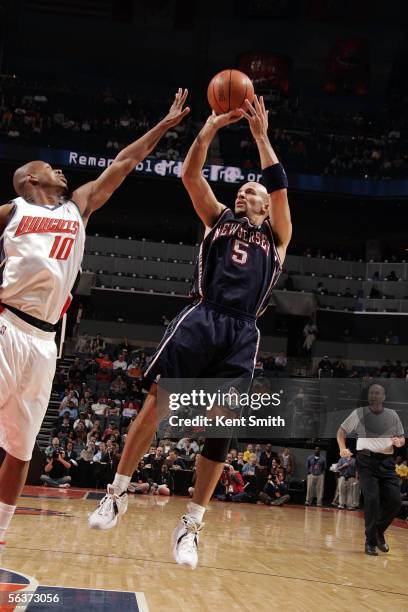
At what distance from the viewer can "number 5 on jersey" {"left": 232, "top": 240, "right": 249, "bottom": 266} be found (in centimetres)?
524

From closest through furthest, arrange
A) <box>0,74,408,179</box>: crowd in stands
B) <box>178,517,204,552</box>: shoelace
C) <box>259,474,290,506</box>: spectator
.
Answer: <box>178,517,204,552</box>: shoelace
<box>259,474,290,506</box>: spectator
<box>0,74,408,179</box>: crowd in stands

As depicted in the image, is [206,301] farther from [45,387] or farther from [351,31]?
[351,31]

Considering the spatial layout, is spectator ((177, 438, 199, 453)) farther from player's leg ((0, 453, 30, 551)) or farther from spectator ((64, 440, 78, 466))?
player's leg ((0, 453, 30, 551))

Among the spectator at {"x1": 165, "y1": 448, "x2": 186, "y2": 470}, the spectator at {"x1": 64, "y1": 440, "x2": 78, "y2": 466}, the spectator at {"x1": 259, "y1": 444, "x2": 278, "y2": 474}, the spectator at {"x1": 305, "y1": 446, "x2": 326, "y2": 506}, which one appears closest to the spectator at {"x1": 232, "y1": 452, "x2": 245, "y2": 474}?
the spectator at {"x1": 259, "y1": 444, "x2": 278, "y2": 474}

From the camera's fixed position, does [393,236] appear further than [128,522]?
Yes

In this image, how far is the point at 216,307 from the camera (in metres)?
5.20

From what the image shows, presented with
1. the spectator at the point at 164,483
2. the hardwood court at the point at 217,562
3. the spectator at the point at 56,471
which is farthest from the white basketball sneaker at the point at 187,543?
the spectator at the point at 164,483

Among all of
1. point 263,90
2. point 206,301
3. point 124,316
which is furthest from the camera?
point 263,90

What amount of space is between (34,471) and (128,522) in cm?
562

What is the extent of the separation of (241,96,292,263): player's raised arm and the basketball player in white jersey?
135cm

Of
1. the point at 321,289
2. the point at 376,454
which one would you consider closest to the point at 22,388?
the point at 376,454

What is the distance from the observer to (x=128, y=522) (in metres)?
11.9

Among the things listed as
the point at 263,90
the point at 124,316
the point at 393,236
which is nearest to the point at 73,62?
the point at 263,90

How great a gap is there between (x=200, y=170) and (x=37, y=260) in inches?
50.2
